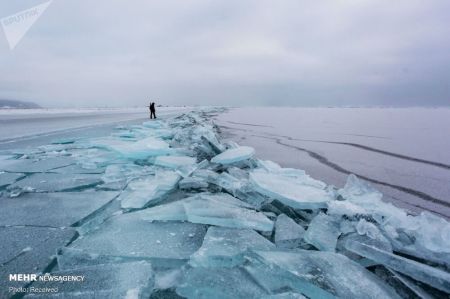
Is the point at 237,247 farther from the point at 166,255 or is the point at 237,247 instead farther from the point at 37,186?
the point at 37,186

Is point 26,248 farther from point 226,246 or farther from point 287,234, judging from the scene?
point 287,234

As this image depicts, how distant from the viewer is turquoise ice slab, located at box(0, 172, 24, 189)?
2680mm

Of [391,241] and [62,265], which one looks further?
[391,241]

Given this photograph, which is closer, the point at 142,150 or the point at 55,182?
the point at 55,182

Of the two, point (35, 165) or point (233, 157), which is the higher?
point (233, 157)

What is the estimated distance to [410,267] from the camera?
1.38 m

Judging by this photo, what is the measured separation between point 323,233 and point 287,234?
231 mm

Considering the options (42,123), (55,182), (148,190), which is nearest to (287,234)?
(148,190)

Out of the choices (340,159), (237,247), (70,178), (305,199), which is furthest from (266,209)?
(340,159)

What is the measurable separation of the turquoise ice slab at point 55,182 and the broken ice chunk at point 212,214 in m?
1.01

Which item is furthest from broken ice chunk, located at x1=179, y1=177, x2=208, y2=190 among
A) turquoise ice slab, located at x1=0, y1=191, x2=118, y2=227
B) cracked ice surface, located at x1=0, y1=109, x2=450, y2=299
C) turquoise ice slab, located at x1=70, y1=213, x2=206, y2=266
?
turquoise ice slab, located at x1=70, y1=213, x2=206, y2=266

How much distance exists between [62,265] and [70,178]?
1.73 meters

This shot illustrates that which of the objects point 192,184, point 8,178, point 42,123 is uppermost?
point 192,184

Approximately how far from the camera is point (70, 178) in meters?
2.85
